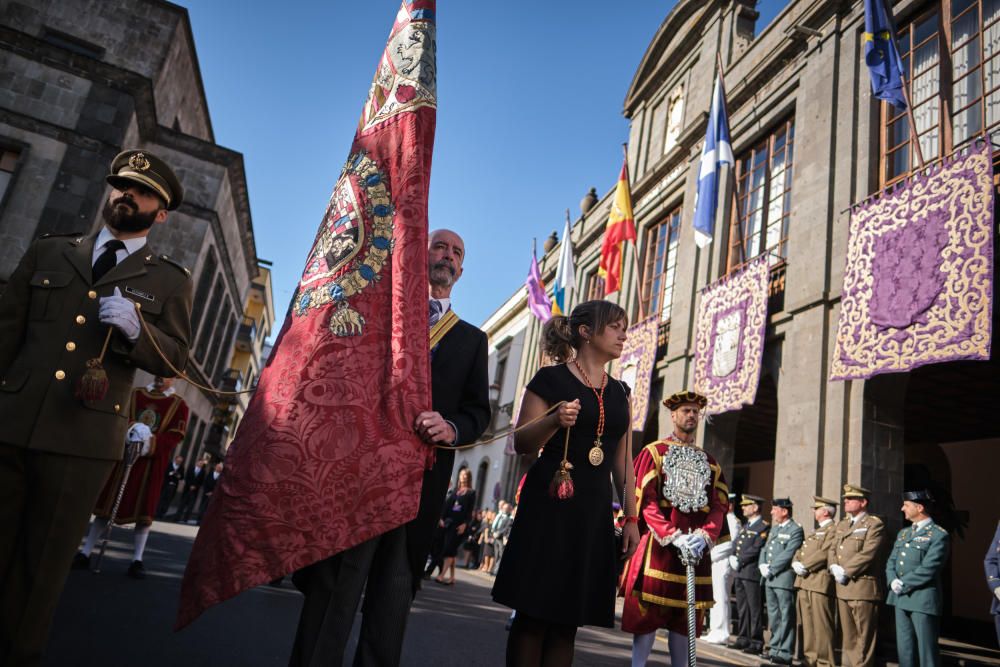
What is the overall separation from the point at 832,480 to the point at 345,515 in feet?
28.3

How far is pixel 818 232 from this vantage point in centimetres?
1045

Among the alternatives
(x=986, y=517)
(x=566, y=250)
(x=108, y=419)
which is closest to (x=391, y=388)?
(x=108, y=419)

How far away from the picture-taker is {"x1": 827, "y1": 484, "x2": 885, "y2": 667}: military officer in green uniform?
7.29 meters

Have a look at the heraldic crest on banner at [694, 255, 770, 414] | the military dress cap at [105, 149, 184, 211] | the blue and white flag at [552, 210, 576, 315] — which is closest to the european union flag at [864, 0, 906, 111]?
the heraldic crest on banner at [694, 255, 770, 414]

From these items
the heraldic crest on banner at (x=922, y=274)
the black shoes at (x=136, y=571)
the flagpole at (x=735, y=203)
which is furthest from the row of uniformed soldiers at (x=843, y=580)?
the black shoes at (x=136, y=571)

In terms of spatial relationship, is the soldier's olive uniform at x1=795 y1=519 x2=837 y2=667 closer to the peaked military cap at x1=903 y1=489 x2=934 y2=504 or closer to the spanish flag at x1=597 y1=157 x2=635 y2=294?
the peaked military cap at x1=903 y1=489 x2=934 y2=504

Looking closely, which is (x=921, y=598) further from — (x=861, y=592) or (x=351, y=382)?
(x=351, y=382)

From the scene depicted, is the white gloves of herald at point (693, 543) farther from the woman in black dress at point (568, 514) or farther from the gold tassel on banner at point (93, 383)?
the gold tassel on banner at point (93, 383)

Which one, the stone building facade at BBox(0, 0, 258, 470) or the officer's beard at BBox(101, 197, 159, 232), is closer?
the officer's beard at BBox(101, 197, 159, 232)

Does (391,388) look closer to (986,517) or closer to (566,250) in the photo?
(986,517)

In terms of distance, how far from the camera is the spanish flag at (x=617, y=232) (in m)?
15.2

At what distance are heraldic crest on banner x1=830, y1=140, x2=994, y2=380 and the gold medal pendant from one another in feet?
18.8

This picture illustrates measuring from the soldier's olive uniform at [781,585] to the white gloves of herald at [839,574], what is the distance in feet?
2.92

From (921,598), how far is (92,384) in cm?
749
